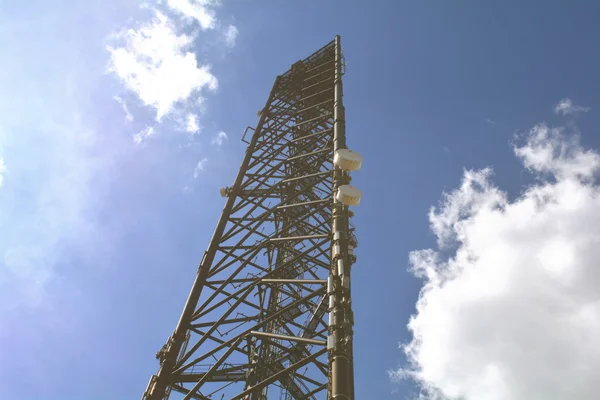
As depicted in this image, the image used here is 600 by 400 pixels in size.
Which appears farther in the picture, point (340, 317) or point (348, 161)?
point (348, 161)

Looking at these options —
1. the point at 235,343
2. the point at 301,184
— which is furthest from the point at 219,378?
the point at 301,184

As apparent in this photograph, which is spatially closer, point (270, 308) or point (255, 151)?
point (270, 308)

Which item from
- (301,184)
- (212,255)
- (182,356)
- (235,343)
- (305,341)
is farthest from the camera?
(301,184)

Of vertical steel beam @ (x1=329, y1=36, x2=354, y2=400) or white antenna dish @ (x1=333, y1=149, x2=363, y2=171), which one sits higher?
white antenna dish @ (x1=333, y1=149, x2=363, y2=171)

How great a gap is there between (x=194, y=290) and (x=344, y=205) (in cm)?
451

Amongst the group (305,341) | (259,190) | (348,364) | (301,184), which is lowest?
(348,364)

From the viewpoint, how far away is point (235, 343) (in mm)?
8984

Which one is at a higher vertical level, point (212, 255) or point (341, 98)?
point (341, 98)

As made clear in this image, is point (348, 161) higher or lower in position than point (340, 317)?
higher

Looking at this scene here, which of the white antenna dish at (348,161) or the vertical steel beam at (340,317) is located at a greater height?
the white antenna dish at (348,161)

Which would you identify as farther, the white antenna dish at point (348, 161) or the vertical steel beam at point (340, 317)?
the white antenna dish at point (348, 161)

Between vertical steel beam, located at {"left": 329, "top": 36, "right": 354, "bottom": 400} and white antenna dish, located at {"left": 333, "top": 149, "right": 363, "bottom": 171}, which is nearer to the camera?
vertical steel beam, located at {"left": 329, "top": 36, "right": 354, "bottom": 400}

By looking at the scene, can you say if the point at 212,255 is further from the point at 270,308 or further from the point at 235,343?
the point at 235,343

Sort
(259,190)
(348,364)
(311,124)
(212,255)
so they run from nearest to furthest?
(348,364), (212,255), (259,190), (311,124)
